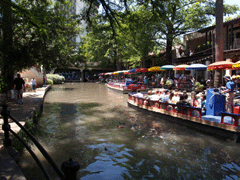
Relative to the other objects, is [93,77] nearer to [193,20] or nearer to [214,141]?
[193,20]

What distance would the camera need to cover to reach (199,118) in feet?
28.7

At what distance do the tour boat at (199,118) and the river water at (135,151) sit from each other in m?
0.31

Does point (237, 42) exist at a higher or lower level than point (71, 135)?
higher

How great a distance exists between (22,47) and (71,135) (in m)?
7.30

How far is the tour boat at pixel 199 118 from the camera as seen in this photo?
7414 millimetres

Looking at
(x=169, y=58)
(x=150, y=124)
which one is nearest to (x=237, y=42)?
(x=169, y=58)

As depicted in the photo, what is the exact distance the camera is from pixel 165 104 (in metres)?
10.9

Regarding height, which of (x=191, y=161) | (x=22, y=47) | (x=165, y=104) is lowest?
(x=191, y=161)

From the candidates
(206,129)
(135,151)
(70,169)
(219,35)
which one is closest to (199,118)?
(206,129)

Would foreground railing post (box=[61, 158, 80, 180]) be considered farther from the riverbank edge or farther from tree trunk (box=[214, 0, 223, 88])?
tree trunk (box=[214, 0, 223, 88])

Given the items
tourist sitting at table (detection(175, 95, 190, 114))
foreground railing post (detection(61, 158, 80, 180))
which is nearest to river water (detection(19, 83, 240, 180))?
tourist sitting at table (detection(175, 95, 190, 114))

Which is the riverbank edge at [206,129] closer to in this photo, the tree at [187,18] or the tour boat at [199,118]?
the tour boat at [199,118]

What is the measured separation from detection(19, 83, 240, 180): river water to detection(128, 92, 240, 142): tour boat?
1.02 feet

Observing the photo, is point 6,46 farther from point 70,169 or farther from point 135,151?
point 70,169
